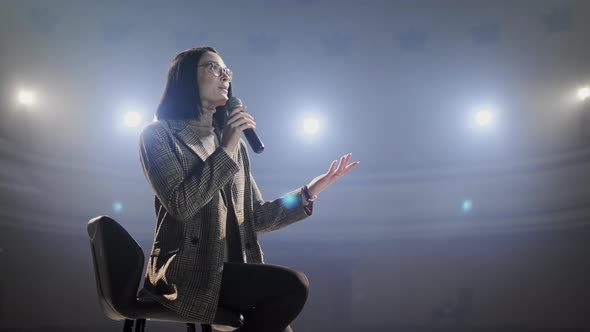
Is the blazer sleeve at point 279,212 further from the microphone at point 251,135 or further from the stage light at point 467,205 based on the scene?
the stage light at point 467,205

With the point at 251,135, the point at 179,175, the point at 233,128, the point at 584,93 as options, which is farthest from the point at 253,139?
the point at 584,93

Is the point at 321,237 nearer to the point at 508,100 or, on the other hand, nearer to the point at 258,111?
the point at 258,111

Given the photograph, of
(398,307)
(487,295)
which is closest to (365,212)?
(398,307)

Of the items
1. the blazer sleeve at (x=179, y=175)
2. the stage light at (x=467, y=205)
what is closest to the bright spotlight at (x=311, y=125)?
the stage light at (x=467, y=205)

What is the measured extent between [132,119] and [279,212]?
11.8 feet

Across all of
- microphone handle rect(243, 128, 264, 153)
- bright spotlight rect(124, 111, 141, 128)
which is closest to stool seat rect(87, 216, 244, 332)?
microphone handle rect(243, 128, 264, 153)

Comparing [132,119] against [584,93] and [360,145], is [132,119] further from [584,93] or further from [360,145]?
[584,93]

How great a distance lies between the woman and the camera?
1025 mm

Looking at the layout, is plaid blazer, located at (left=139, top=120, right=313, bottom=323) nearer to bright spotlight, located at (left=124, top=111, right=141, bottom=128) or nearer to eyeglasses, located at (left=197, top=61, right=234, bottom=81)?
eyeglasses, located at (left=197, top=61, right=234, bottom=81)

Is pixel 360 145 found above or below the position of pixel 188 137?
above

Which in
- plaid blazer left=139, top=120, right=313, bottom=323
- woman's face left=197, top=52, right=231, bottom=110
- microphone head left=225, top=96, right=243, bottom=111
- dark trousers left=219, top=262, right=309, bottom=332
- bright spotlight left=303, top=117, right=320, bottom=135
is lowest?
dark trousers left=219, top=262, right=309, bottom=332

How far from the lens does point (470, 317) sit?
454cm

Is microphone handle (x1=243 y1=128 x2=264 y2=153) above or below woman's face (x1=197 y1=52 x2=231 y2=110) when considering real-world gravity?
below

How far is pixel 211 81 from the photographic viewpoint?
130 centimetres
